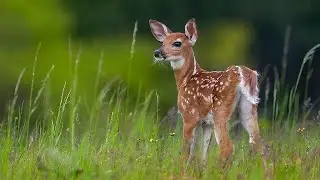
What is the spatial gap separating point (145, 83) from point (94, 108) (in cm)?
1994

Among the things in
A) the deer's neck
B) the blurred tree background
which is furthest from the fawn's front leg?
the blurred tree background

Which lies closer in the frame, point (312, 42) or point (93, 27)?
point (312, 42)

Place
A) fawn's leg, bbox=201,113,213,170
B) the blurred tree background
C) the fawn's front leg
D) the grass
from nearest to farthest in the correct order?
the grass, fawn's leg, bbox=201,113,213,170, the fawn's front leg, the blurred tree background

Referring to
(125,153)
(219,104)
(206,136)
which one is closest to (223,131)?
(219,104)

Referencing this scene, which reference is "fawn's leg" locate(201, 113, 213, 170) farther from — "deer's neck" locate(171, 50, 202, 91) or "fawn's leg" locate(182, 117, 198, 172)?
"deer's neck" locate(171, 50, 202, 91)

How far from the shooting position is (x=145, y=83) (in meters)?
28.6

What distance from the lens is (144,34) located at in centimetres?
3061


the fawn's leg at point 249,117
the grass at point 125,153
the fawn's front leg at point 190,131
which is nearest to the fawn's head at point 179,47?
the grass at point 125,153

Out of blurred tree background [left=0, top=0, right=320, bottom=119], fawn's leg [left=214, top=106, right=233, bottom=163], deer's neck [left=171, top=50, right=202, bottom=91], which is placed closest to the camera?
fawn's leg [left=214, top=106, right=233, bottom=163]

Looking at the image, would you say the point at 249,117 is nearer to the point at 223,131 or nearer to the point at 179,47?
the point at 223,131

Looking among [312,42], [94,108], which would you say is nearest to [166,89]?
[312,42]

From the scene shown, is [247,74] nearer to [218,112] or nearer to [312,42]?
[218,112]

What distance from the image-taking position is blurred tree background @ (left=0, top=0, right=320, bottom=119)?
28.6 m

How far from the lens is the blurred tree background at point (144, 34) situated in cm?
2864
